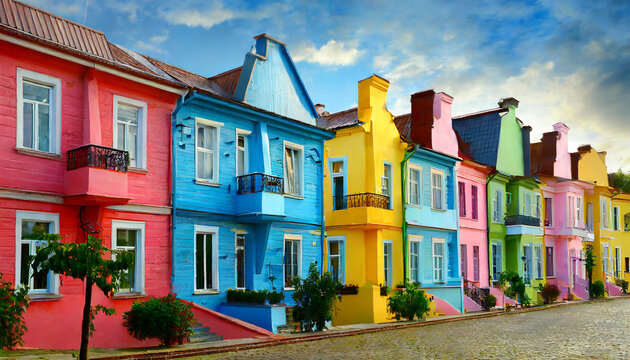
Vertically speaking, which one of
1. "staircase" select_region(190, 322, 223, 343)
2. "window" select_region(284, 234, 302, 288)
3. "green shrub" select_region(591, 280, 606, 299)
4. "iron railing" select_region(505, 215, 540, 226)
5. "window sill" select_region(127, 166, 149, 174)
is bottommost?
"green shrub" select_region(591, 280, 606, 299)

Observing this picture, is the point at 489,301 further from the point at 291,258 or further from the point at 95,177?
the point at 95,177

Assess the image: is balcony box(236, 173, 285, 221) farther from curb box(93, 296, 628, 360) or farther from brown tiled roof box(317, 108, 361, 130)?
brown tiled roof box(317, 108, 361, 130)

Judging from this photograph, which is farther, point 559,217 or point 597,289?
point 559,217

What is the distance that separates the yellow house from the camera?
83.4 feet

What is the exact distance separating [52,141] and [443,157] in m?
19.9

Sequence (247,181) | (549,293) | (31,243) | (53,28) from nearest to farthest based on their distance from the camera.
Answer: (31,243) < (53,28) < (247,181) < (549,293)

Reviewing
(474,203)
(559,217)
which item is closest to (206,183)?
(474,203)

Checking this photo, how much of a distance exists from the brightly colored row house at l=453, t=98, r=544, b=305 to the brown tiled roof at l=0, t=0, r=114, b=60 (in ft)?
80.0

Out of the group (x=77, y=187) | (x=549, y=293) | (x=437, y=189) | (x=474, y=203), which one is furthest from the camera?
(x=549, y=293)

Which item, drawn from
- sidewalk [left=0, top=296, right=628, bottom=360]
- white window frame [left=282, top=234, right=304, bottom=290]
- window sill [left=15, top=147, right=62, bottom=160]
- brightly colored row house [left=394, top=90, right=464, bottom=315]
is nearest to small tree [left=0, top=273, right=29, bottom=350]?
sidewalk [left=0, top=296, right=628, bottom=360]

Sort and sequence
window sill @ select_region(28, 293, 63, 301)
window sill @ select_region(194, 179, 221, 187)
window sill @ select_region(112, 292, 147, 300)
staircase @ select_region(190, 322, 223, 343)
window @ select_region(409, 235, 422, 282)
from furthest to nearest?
window @ select_region(409, 235, 422, 282)
window sill @ select_region(194, 179, 221, 187)
staircase @ select_region(190, 322, 223, 343)
window sill @ select_region(112, 292, 147, 300)
window sill @ select_region(28, 293, 63, 301)

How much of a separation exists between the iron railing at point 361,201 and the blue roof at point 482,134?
1226 centimetres

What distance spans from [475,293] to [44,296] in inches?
924

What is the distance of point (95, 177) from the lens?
14.4m
